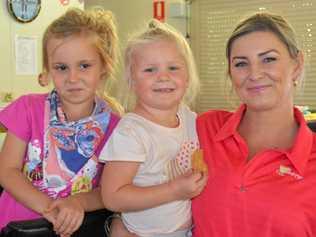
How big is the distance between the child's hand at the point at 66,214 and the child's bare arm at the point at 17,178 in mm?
43

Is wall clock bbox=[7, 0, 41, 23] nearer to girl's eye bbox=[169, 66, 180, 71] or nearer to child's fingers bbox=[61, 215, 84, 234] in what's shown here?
girl's eye bbox=[169, 66, 180, 71]

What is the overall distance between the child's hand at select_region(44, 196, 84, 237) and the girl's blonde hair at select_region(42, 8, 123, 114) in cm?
41

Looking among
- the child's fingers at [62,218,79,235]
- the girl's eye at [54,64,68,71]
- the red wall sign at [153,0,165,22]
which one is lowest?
the child's fingers at [62,218,79,235]

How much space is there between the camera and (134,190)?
1368 mm

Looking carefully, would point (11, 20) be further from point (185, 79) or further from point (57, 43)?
point (185, 79)

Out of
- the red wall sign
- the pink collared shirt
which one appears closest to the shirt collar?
the pink collared shirt

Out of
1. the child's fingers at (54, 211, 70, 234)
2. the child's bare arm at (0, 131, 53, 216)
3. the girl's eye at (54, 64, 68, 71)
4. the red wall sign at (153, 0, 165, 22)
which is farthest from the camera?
the red wall sign at (153, 0, 165, 22)

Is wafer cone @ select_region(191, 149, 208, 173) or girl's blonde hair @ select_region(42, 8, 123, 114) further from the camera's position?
girl's blonde hair @ select_region(42, 8, 123, 114)

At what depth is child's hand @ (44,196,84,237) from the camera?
133 centimetres

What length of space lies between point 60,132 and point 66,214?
0.30 metres

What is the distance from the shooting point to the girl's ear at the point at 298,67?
1.53 metres

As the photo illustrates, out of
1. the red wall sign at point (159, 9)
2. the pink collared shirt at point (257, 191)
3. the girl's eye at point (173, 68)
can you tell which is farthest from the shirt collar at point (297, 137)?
the red wall sign at point (159, 9)

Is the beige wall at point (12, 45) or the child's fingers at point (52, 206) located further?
the beige wall at point (12, 45)

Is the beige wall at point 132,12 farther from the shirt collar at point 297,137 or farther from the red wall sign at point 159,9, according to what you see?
→ the shirt collar at point 297,137
